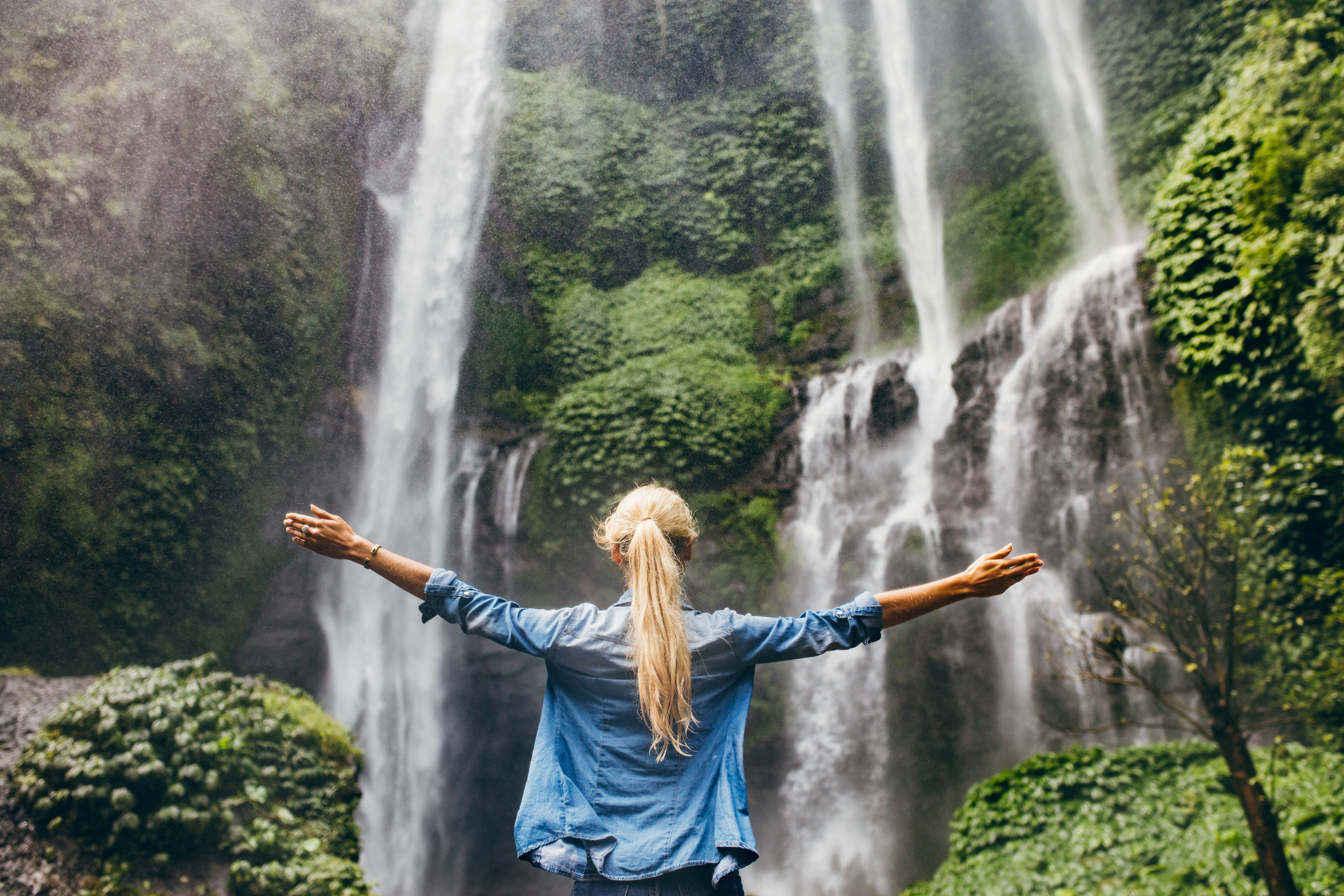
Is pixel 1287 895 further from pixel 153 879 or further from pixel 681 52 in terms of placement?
pixel 681 52

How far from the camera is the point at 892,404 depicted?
7316mm

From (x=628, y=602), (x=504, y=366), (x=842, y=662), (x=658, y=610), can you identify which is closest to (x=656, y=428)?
(x=504, y=366)

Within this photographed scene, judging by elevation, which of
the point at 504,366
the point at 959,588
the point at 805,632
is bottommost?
the point at 805,632

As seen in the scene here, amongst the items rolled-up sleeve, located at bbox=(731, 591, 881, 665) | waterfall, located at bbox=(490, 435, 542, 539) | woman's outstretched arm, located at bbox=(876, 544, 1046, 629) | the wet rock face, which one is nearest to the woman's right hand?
woman's outstretched arm, located at bbox=(876, 544, 1046, 629)

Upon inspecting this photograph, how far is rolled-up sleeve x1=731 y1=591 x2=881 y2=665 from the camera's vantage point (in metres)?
1.66

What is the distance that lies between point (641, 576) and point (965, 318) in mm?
6995

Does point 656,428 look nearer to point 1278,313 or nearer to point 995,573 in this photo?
point 1278,313

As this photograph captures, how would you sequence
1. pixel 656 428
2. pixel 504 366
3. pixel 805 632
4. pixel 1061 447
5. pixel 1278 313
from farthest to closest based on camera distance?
pixel 504 366 < pixel 656 428 < pixel 1061 447 < pixel 1278 313 < pixel 805 632

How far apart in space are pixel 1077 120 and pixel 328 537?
8.71 meters

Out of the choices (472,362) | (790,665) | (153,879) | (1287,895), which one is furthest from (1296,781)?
(472,362)

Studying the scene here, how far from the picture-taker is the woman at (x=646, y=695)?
1575 millimetres

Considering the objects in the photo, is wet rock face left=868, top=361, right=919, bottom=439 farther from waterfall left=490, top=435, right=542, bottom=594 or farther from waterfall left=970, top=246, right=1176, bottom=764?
waterfall left=490, top=435, right=542, bottom=594

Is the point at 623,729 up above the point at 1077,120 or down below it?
below

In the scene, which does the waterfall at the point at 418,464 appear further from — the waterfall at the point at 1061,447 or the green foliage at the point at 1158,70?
the green foliage at the point at 1158,70
